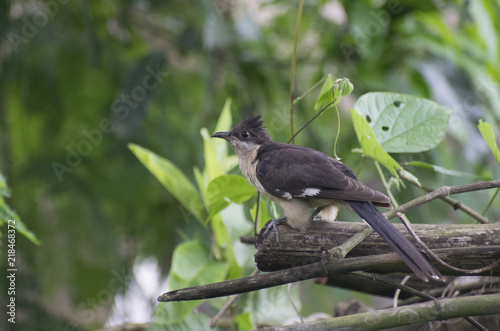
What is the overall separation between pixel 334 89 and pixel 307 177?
295 mm

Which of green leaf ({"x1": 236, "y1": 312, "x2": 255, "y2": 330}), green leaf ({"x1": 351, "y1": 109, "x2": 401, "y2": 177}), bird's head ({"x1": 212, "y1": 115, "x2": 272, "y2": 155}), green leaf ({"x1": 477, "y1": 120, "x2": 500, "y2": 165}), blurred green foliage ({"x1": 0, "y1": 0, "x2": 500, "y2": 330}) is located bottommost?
green leaf ({"x1": 236, "y1": 312, "x2": 255, "y2": 330})

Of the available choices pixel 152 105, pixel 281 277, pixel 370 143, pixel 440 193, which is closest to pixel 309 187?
pixel 370 143

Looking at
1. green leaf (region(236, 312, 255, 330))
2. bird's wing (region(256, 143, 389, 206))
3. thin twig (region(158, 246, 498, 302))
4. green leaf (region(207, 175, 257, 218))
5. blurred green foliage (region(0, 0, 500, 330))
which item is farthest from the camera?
blurred green foliage (region(0, 0, 500, 330))

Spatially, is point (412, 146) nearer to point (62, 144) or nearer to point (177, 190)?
point (177, 190)

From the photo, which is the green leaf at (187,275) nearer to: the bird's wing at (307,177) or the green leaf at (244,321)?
the green leaf at (244,321)

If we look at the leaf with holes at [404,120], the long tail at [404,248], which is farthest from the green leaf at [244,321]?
the leaf with holes at [404,120]

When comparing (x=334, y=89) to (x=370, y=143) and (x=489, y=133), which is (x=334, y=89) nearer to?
(x=370, y=143)

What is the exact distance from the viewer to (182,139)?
2961 mm

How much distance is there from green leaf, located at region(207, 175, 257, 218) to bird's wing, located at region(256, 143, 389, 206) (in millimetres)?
72

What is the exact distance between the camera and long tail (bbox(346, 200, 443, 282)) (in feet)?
3.97

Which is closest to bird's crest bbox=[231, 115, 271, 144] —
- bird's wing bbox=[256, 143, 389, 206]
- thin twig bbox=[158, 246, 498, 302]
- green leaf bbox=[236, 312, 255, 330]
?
bird's wing bbox=[256, 143, 389, 206]

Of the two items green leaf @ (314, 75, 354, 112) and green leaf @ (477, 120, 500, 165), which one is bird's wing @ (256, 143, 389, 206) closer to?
green leaf @ (314, 75, 354, 112)

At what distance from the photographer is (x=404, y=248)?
1.23m

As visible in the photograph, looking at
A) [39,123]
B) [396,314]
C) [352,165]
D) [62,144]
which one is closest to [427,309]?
[396,314]
